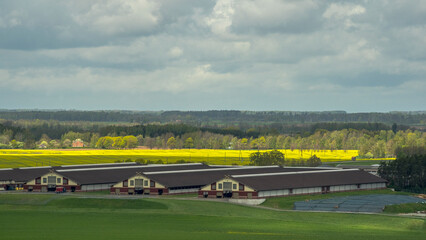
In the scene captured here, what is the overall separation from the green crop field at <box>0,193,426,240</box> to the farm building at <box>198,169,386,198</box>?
10.6 meters

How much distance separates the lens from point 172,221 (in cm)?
10206

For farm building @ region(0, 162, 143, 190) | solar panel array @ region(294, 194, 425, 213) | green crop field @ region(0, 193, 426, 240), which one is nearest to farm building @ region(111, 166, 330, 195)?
green crop field @ region(0, 193, 426, 240)

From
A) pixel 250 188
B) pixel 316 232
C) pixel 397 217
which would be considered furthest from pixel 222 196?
pixel 316 232

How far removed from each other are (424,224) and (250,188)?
1495 inches

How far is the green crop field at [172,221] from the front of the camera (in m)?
88.0

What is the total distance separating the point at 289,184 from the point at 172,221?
138ft

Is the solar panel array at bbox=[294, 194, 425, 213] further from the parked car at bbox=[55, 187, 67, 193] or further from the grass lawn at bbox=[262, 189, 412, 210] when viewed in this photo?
the parked car at bbox=[55, 187, 67, 193]

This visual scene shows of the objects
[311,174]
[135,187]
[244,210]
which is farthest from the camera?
[311,174]

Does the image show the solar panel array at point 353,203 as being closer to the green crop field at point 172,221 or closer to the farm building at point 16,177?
the green crop field at point 172,221

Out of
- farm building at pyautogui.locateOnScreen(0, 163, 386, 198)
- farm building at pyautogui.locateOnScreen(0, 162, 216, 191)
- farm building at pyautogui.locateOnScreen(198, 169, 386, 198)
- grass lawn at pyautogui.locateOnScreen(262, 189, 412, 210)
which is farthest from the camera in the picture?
farm building at pyautogui.locateOnScreen(0, 162, 216, 191)

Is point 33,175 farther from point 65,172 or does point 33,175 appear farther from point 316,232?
point 316,232

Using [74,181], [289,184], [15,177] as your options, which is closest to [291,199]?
[289,184]

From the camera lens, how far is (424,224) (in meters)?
101

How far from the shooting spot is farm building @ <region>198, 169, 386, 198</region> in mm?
133375
